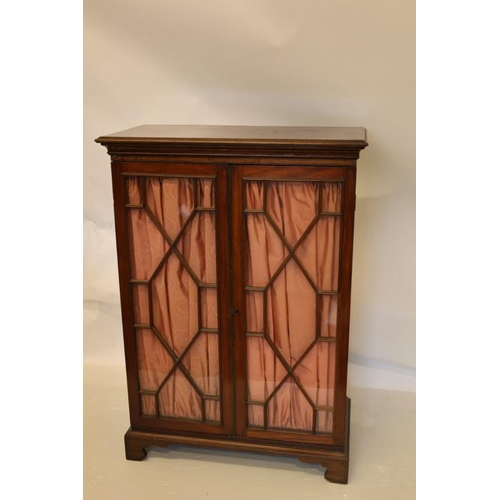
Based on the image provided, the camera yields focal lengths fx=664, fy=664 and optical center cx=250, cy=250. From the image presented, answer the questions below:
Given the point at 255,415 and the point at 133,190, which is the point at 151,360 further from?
the point at 133,190

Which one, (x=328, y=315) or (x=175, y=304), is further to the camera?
(x=175, y=304)

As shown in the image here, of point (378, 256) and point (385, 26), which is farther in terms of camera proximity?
point (378, 256)

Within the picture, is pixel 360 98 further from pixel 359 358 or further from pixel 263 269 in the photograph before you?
pixel 359 358

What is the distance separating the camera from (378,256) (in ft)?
9.53

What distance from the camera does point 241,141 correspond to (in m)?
2.23

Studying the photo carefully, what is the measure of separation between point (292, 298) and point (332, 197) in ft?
1.28

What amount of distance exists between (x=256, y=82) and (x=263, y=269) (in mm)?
863

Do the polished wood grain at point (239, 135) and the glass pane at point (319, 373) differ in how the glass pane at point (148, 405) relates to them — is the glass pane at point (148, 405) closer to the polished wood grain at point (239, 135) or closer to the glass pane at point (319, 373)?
the glass pane at point (319, 373)

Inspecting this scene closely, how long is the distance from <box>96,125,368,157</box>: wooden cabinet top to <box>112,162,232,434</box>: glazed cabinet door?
0.07 meters

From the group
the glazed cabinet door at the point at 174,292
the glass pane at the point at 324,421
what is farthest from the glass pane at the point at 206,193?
the glass pane at the point at 324,421

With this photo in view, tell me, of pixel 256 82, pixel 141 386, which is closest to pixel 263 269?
pixel 141 386

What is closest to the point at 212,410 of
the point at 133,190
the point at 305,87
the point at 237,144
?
the point at 133,190

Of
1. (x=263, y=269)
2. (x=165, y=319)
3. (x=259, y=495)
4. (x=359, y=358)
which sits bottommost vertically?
(x=259, y=495)

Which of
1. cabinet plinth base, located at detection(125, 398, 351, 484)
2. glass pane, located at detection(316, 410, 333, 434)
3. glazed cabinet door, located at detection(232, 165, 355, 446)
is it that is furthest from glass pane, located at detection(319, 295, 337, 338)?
cabinet plinth base, located at detection(125, 398, 351, 484)
